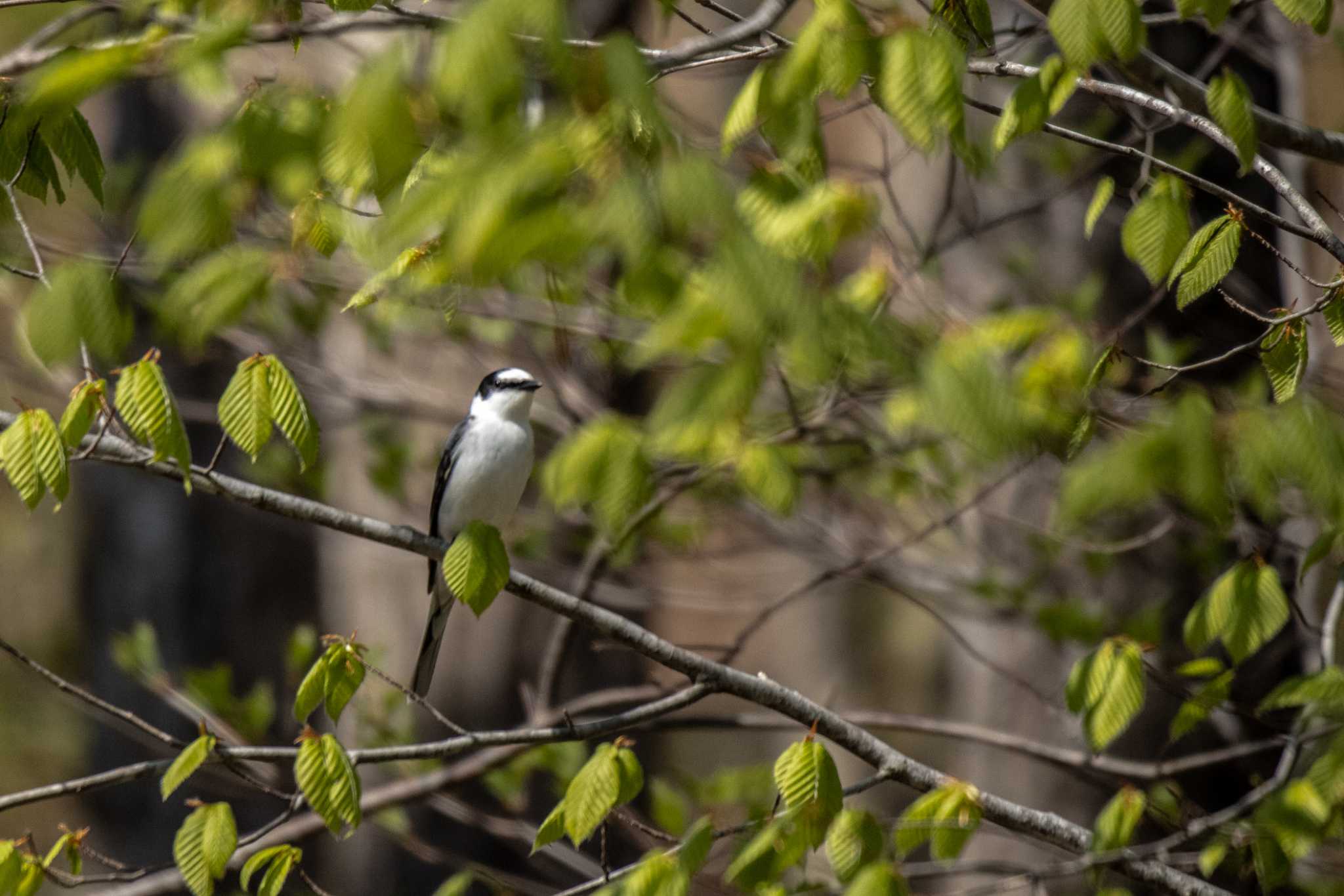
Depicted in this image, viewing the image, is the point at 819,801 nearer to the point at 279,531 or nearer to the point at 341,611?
the point at 341,611

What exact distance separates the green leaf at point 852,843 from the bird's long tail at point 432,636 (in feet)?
7.11

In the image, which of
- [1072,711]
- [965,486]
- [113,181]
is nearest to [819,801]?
[1072,711]

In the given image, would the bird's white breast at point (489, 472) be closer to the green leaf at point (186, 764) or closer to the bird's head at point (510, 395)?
the bird's head at point (510, 395)

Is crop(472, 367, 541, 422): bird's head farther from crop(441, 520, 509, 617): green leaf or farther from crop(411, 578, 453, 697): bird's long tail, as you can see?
crop(441, 520, 509, 617): green leaf

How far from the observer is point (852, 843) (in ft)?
8.13

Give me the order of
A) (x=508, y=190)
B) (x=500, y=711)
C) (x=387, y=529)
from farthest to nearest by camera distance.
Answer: (x=500, y=711), (x=387, y=529), (x=508, y=190)

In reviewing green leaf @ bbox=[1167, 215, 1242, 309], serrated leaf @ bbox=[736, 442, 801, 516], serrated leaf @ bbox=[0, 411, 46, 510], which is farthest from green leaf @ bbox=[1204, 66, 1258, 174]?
serrated leaf @ bbox=[0, 411, 46, 510]

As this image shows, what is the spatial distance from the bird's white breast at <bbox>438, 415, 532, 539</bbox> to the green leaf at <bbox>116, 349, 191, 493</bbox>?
2419 mm

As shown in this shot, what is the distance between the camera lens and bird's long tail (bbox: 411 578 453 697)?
443 centimetres

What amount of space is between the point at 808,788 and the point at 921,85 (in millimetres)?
1456

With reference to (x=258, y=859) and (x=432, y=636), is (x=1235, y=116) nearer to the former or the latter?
(x=258, y=859)

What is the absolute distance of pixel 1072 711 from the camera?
112 inches

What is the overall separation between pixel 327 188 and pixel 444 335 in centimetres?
300

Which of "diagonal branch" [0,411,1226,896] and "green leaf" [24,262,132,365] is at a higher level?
"green leaf" [24,262,132,365]
